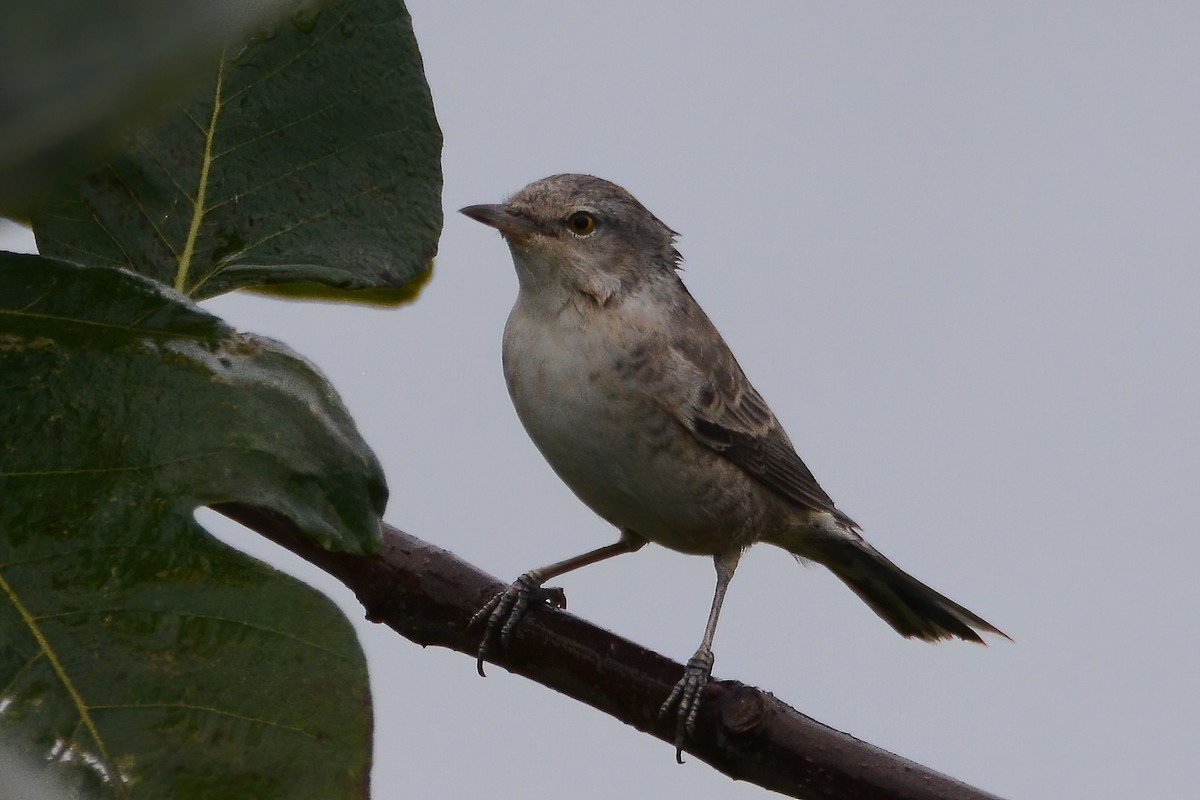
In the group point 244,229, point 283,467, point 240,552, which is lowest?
point 240,552

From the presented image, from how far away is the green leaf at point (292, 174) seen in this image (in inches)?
91.0

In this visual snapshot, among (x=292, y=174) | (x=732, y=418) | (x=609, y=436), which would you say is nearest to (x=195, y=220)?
(x=292, y=174)

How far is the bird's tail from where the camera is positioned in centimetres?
498

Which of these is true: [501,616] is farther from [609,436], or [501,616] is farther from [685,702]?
[609,436]

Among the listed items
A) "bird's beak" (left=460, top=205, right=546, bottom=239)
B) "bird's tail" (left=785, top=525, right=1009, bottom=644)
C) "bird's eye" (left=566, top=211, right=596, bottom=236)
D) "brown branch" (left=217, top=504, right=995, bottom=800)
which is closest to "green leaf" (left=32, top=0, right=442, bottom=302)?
"brown branch" (left=217, top=504, right=995, bottom=800)

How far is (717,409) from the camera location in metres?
4.39

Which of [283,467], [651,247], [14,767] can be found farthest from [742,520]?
[14,767]

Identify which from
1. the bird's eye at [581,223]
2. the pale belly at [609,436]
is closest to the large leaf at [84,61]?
the pale belly at [609,436]

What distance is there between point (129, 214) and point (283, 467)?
2.52 feet

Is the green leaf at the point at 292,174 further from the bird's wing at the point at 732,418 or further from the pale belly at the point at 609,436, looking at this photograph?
the bird's wing at the point at 732,418

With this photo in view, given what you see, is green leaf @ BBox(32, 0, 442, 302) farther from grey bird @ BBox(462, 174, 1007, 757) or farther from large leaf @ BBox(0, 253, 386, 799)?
grey bird @ BBox(462, 174, 1007, 757)

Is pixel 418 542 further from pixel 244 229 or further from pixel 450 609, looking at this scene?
pixel 244 229

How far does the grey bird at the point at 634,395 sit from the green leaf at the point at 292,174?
1348 mm

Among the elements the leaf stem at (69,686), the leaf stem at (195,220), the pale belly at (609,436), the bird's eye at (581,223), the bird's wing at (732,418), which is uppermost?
the bird's eye at (581,223)
